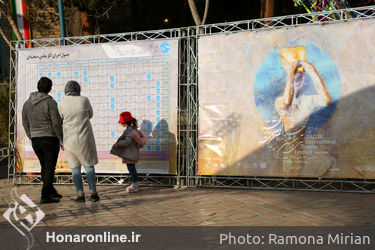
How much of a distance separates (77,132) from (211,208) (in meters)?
2.29

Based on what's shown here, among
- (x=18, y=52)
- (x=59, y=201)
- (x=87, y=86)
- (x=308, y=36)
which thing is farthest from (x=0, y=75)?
(x=308, y=36)

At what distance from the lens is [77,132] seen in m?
6.93

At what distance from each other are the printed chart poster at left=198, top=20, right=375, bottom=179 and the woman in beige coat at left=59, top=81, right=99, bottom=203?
215 cm

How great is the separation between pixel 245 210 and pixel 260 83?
2.48 m

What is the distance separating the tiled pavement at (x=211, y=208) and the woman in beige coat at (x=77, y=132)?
2.06 feet

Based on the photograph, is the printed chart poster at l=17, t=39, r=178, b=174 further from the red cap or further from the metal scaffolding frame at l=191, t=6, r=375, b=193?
the metal scaffolding frame at l=191, t=6, r=375, b=193

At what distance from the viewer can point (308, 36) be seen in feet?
25.0

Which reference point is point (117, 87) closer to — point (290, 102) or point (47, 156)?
point (47, 156)

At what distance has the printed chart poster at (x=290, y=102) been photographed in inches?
287

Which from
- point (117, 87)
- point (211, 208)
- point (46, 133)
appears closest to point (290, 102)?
point (211, 208)

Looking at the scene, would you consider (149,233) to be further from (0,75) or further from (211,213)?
(0,75)

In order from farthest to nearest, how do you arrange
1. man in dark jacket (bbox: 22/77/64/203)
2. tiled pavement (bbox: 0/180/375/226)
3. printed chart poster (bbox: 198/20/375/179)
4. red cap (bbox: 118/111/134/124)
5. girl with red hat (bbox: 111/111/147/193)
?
red cap (bbox: 118/111/134/124), girl with red hat (bbox: 111/111/147/193), printed chart poster (bbox: 198/20/375/179), man in dark jacket (bbox: 22/77/64/203), tiled pavement (bbox: 0/180/375/226)

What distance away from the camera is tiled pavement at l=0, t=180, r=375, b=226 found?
567 cm

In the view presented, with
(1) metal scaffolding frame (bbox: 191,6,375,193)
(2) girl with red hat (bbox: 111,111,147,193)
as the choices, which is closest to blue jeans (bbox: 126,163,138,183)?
(2) girl with red hat (bbox: 111,111,147,193)
